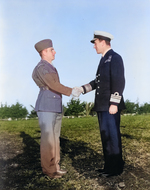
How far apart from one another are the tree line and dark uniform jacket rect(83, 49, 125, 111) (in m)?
0.35

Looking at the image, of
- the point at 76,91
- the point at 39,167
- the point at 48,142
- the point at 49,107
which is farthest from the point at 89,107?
the point at 39,167

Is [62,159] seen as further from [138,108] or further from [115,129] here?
[138,108]

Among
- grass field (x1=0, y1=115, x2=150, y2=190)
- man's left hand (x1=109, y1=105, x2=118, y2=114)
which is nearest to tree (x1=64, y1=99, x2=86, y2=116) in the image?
grass field (x1=0, y1=115, x2=150, y2=190)

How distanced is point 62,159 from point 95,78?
131cm

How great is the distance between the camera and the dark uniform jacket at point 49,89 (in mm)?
3127

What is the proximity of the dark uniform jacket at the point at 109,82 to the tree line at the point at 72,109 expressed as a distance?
1.15 feet

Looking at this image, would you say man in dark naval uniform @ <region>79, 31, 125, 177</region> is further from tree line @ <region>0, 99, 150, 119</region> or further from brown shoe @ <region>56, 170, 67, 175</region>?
brown shoe @ <region>56, 170, 67, 175</region>

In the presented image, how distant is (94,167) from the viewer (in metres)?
3.41

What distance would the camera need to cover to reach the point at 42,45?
325cm

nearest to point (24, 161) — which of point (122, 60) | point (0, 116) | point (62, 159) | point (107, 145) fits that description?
point (62, 159)

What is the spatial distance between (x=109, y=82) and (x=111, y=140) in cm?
75

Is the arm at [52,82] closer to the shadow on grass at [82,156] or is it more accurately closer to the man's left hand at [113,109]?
the man's left hand at [113,109]

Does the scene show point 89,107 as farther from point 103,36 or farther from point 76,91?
point 103,36

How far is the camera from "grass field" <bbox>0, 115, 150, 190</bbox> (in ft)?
9.94
